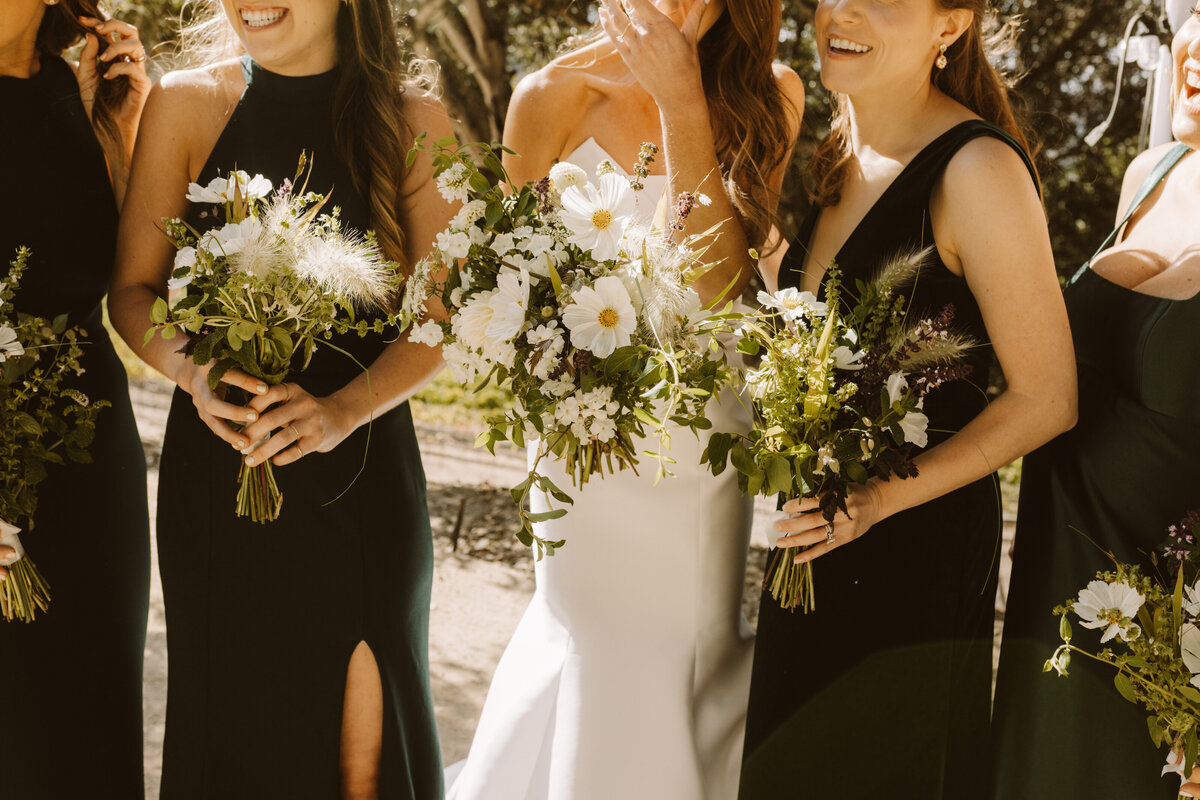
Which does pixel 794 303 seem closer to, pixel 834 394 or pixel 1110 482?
pixel 834 394

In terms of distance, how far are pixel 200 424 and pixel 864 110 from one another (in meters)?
1.91

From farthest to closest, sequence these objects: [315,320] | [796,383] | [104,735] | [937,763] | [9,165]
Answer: [104,735] → [9,165] → [937,763] → [315,320] → [796,383]

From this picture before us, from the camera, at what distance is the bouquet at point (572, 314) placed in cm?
211

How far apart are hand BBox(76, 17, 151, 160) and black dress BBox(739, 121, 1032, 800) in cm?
206

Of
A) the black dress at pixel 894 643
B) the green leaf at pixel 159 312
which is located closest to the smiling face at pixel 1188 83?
the black dress at pixel 894 643

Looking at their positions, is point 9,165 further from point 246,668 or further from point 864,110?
point 864,110

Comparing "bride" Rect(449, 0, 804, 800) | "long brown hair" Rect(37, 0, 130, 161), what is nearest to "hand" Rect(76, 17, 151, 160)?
"long brown hair" Rect(37, 0, 130, 161)

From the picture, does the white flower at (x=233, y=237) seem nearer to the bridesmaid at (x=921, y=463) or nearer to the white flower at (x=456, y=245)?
the white flower at (x=456, y=245)

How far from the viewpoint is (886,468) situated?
2.12 m

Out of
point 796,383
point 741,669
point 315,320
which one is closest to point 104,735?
point 315,320

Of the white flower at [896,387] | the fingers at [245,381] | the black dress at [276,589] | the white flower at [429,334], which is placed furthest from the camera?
the black dress at [276,589]

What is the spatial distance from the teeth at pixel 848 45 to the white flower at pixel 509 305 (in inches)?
41.5

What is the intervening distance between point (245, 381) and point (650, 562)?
1286 mm

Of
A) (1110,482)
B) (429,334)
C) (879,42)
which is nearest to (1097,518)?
(1110,482)
